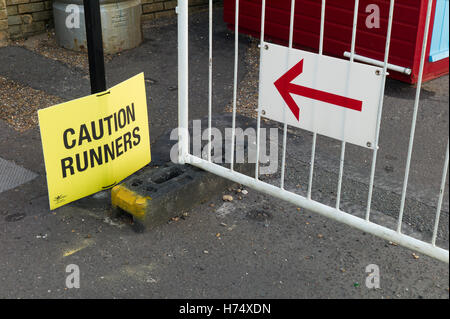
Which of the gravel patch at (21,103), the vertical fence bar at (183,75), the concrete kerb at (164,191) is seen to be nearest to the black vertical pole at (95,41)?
the vertical fence bar at (183,75)

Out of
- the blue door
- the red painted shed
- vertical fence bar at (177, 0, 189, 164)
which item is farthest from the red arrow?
the blue door

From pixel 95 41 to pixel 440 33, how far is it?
3561mm

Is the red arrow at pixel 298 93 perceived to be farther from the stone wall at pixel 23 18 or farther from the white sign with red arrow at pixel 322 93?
the stone wall at pixel 23 18

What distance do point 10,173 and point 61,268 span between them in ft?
4.10

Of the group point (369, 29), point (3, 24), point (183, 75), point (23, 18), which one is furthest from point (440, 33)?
point (3, 24)

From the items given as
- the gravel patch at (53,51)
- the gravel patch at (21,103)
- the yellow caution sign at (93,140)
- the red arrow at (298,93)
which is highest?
the red arrow at (298,93)

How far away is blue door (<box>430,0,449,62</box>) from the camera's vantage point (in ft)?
18.0

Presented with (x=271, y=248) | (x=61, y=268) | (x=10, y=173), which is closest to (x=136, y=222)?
(x=61, y=268)

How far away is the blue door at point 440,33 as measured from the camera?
5.48 metres

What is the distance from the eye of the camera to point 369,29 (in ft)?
19.4

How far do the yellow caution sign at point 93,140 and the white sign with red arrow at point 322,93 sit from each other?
94 centimetres

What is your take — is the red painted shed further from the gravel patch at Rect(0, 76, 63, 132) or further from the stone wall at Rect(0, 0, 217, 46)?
the gravel patch at Rect(0, 76, 63, 132)

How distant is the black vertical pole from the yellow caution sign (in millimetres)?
117
